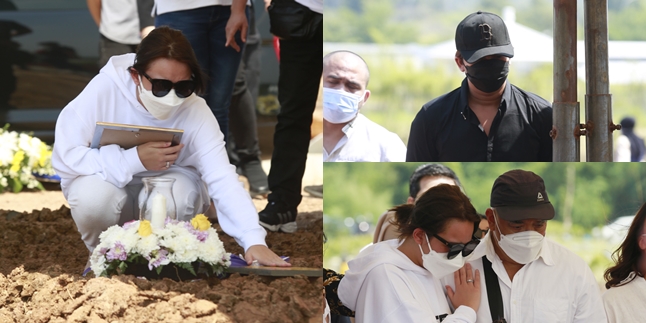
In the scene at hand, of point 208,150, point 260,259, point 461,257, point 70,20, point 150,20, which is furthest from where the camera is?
point 70,20

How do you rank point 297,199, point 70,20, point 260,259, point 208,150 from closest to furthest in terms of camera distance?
point 260,259 → point 208,150 → point 297,199 → point 70,20

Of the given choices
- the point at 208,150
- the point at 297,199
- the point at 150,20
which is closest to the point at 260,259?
the point at 208,150

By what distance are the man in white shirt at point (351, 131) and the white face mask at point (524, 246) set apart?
46 cm

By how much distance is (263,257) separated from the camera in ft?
10.6

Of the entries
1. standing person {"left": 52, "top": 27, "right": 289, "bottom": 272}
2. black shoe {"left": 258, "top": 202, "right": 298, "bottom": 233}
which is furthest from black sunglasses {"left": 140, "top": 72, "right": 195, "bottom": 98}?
black shoe {"left": 258, "top": 202, "right": 298, "bottom": 233}

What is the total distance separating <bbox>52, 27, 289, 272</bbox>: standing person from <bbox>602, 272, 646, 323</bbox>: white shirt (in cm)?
130

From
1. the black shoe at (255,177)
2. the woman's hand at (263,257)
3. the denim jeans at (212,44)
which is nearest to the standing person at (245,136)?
the black shoe at (255,177)

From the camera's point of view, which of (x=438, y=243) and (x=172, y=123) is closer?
(x=438, y=243)

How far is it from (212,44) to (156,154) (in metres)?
1.16

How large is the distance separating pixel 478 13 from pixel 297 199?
190 centimetres

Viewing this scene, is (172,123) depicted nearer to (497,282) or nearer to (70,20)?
(497,282)

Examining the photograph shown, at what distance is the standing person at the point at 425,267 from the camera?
258 centimetres

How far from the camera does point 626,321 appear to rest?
2.71 meters

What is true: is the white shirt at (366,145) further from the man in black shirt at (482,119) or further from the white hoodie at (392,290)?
the white hoodie at (392,290)
